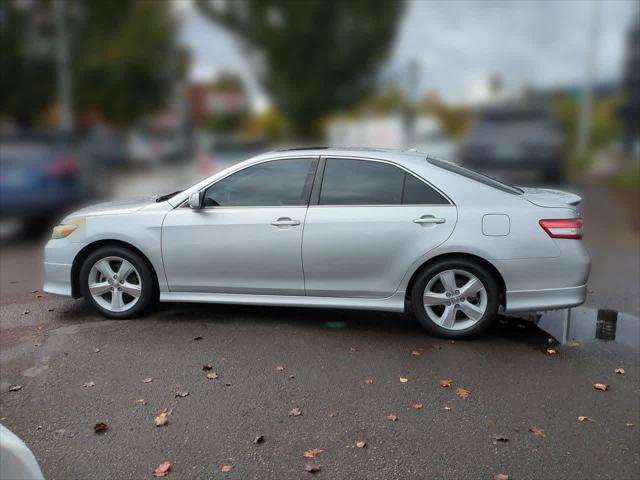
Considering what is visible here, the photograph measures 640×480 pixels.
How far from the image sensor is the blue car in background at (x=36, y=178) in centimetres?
956

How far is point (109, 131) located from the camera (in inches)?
1463

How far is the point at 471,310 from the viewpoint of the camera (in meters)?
5.23

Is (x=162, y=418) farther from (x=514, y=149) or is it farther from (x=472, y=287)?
(x=514, y=149)

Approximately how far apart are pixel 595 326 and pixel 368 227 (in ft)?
7.36

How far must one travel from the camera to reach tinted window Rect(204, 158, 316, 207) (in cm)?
552

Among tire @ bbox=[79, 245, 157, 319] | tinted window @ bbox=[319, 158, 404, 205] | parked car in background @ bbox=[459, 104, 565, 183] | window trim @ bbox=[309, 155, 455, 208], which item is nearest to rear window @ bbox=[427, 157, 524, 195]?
window trim @ bbox=[309, 155, 455, 208]

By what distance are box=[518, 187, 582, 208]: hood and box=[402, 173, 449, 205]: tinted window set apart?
729mm

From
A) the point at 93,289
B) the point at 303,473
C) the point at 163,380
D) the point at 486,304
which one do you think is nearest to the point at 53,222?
the point at 93,289

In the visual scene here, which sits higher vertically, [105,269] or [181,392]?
[105,269]

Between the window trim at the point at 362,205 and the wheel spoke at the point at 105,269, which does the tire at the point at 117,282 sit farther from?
the window trim at the point at 362,205

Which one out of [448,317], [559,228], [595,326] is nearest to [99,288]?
[448,317]

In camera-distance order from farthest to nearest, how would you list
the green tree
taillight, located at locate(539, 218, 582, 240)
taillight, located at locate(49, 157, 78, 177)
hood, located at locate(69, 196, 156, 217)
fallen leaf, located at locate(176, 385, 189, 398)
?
the green tree
taillight, located at locate(49, 157, 78, 177)
hood, located at locate(69, 196, 156, 217)
taillight, located at locate(539, 218, 582, 240)
fallen leaf, located at locate(176, 385, 189, 398)

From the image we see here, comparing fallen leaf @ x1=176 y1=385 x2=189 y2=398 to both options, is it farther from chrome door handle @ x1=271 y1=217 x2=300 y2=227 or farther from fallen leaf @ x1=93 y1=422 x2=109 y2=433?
chrome door handle @ x1=271 y1=217 x2=300 y2=227

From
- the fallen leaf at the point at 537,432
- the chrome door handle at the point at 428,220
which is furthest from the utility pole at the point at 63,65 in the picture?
the fallen leaf at the point at 537,432
